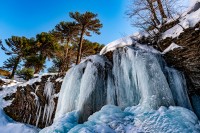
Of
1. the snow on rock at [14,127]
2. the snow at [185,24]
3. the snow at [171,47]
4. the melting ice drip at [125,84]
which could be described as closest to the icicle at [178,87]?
the melting ice drip at [125,84]

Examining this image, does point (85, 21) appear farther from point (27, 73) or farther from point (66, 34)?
point (27, 73)

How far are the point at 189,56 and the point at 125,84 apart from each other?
2022mm

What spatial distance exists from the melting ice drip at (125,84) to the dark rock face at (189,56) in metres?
0.27

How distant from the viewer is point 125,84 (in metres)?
5.60

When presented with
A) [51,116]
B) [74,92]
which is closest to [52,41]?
[51,116]

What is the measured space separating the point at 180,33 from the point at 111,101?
2.90 meters

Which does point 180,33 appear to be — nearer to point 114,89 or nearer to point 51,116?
point 114,89

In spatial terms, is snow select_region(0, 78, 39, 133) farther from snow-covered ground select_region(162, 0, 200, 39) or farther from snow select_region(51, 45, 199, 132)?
snow-covered ground select_region(162, 0, 200, 39)

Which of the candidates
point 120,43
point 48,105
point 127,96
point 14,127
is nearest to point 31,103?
point 48,105

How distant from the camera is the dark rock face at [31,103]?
10.6 m

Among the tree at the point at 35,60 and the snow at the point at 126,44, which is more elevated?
the tree at the point at 35,60

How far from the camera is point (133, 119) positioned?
391 cm

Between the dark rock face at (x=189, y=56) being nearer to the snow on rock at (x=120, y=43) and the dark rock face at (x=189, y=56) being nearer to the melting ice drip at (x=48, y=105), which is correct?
the snow on rock at (x=120, y=43)

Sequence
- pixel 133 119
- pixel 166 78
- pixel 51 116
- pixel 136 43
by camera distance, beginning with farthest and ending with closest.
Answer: pixel 51 116 → pixel 136 43 → pixel 166 78 → pixel 133 119
